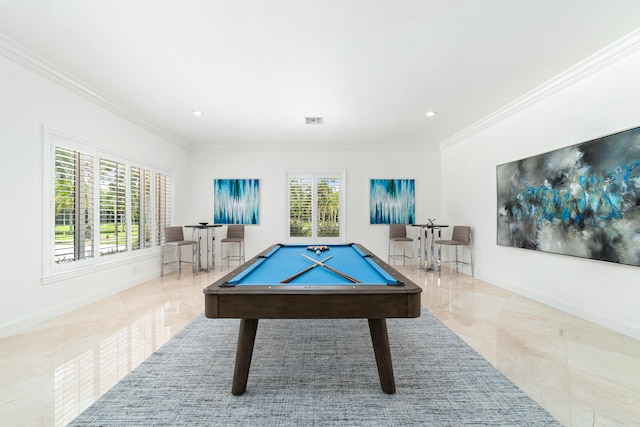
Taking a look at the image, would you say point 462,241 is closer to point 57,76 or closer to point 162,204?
point 162,204

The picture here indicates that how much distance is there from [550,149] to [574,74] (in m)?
0.85

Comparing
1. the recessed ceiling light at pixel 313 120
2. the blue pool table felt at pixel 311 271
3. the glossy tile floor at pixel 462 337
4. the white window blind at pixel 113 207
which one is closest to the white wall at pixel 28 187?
the glossy tile floor at pixel 462 337

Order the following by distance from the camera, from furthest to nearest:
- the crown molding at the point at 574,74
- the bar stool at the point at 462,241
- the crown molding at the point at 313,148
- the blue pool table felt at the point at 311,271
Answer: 1. the crown molding at the point at 313,148
2. the bar stool at the point at 462,241
3. the crown molding at the point at 574,74
4. the blue pool table felt at the point at 311,271

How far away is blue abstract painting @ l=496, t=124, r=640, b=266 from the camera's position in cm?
253

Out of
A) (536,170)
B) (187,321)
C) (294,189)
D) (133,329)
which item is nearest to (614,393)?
(536,170)

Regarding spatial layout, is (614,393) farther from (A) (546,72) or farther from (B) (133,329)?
(B) (133,329)

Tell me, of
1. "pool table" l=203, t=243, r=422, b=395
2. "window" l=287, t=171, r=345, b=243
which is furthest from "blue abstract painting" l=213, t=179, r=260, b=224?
"pool table" l=203, t=243, r=422, b=395

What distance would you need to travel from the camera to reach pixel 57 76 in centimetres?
297

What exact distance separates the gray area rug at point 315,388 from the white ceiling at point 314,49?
273 cm

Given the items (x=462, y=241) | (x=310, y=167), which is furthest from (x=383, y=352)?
(x=310, y=167)

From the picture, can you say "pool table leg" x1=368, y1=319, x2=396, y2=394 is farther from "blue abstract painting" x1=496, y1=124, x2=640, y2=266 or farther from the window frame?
the window frame

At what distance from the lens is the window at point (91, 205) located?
3.04 m

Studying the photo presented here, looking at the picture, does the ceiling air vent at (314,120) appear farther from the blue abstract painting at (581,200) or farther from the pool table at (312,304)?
the pool table at (312,304)

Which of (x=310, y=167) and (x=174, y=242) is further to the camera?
(x=310, y=167)
